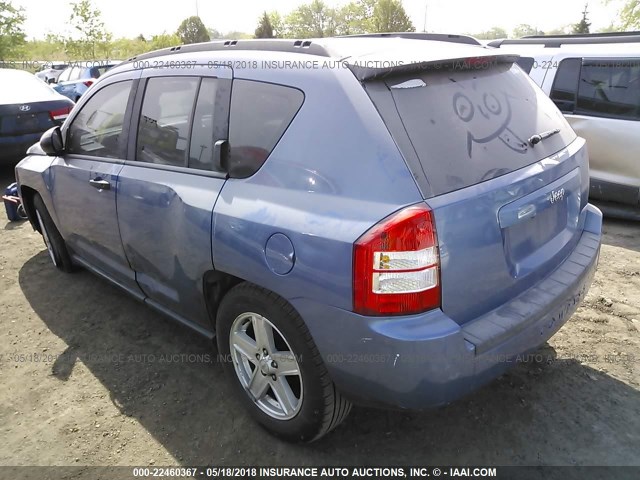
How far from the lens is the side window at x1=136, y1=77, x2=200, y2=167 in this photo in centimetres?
263

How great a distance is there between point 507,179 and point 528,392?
1.30 m

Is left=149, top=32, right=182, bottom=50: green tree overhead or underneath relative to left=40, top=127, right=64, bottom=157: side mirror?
overhead

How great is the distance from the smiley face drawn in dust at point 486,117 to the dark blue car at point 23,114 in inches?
277

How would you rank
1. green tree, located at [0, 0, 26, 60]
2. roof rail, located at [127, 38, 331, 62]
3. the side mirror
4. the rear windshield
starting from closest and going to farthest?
the rear windshield
roof rail, located at [127, 38, 331, 62]
the side mirror
green tree, located at [0, 0, 26, 60]

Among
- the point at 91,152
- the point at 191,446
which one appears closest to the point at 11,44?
the point at 91,152

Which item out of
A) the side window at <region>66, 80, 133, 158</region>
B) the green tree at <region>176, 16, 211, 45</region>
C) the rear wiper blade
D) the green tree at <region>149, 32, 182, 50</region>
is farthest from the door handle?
the green tree at <region>176, 16, 211, 45</region>

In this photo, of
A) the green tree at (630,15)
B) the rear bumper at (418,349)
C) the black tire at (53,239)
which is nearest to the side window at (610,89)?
the rear bumper at (418,349)

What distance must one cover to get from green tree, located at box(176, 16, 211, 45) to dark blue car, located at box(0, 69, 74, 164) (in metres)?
42.2

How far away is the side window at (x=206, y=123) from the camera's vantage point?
2444mm

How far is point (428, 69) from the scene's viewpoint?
2.09 meters

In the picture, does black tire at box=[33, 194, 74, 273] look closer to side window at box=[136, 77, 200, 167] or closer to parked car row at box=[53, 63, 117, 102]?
side window at box=[136, 77, 200, 167]

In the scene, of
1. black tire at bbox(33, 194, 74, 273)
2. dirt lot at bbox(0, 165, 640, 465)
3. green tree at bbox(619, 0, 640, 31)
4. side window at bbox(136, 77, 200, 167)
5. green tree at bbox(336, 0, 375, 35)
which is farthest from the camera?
green tree at bbox(336, 0, 375, 35)

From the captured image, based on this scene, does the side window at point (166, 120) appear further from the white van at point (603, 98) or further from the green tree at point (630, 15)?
the green tree at point (630, 15)

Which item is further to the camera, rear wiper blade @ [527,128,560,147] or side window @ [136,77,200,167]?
side window @ [136,77,200,167]
